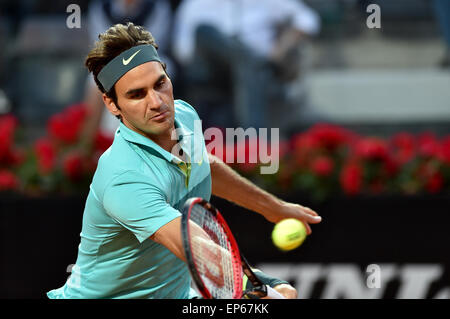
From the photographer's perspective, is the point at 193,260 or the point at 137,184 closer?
the point at 193,260

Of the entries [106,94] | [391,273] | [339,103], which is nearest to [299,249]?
[391,273]

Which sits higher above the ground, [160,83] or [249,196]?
[160,83]

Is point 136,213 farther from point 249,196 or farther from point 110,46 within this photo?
point 249,196

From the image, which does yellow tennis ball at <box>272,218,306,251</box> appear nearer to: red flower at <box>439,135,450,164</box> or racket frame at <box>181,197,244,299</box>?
racket frame at <box>181,197,244,299</box>

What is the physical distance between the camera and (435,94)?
6.11 metres

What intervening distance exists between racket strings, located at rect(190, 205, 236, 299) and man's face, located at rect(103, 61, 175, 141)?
0.34 meters

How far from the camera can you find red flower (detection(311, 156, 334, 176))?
205 inches

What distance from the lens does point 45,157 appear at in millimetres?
5371

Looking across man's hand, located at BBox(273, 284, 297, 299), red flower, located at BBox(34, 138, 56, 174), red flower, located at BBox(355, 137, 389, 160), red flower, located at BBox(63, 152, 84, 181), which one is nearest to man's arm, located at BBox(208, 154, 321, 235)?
man's hand, located at BBox(273, 284, 297, 299)

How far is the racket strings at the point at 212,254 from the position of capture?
106 inches

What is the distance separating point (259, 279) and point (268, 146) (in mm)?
2558

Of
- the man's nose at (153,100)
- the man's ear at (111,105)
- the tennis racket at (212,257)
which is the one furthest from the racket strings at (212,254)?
the man's ear at (111,105)

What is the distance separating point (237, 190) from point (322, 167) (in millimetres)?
1902

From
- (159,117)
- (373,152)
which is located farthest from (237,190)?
(373,152)
